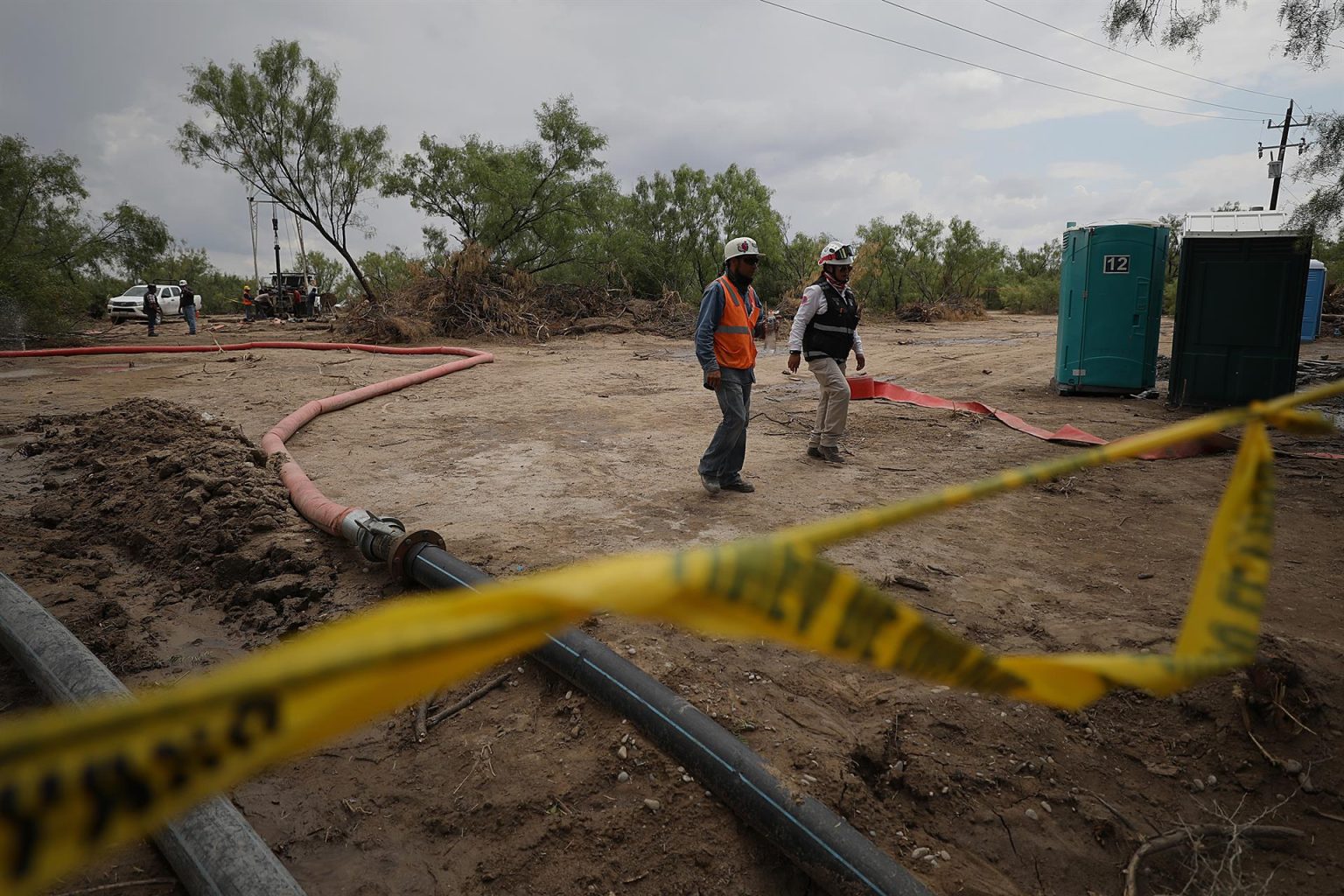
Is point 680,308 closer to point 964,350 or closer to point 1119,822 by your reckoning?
point 964,350

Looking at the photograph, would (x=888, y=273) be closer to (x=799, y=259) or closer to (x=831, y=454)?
(x=799, y=259)

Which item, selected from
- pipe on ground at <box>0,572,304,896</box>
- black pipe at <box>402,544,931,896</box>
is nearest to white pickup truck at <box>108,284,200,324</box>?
black pipe at <box>402,544,931,896</box>

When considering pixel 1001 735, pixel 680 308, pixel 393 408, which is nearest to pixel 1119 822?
pixel 1001 735

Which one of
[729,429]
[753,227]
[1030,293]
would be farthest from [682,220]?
[729,429]

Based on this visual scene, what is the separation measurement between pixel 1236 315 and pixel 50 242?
88.4 ft

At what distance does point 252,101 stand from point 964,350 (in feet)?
71.1

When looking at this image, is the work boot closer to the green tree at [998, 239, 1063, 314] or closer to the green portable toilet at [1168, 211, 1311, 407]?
the green portable toilet at [1168, 211, 1311, 407]

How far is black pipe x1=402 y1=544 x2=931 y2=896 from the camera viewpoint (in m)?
2.22

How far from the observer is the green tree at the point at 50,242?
57.1 ft

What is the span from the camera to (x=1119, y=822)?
8.73 feet

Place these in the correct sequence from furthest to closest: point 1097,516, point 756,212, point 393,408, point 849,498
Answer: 1. point 756,212
2. point 393,408
3. point 849,498
4. point 1097,516

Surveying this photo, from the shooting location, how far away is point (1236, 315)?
9109 mm

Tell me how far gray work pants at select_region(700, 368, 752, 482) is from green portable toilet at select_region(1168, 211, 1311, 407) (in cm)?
672

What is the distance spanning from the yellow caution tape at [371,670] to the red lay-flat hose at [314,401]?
4.36 metres
